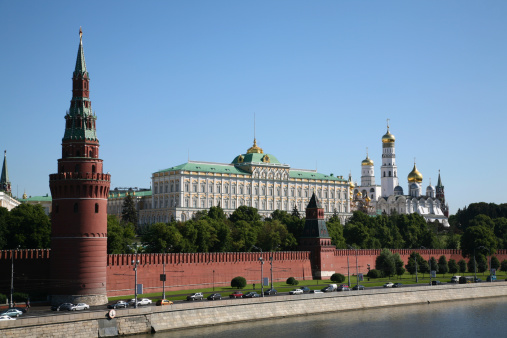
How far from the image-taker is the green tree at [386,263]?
99.2 m

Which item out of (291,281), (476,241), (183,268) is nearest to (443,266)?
(476,241)

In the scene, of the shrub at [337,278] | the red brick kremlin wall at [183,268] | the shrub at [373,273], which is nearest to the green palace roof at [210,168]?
the red brick kremlin wall at [183,268]

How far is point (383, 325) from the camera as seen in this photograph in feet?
212

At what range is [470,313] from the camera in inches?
2884

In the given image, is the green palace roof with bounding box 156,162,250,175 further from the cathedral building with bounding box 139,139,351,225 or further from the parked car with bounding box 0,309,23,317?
the parked car with bounding box 0,309,23,317

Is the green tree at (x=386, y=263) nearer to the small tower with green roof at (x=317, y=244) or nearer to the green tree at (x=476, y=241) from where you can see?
the small tower with green roof at (x=317, y=244)

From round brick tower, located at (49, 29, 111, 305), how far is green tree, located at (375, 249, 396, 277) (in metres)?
43.9

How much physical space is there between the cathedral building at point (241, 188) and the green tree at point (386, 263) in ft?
162

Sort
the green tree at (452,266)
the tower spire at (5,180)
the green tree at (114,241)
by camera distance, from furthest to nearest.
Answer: the tower spire at (5,180), the green tree at (452,266), the green tree at (114,241)

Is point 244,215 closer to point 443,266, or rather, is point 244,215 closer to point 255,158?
point 443,266

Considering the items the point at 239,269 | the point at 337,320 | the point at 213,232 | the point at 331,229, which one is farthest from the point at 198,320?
the point at 331,229

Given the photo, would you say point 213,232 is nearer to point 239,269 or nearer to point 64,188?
point 239,269

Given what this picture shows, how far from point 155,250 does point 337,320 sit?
29.2 m

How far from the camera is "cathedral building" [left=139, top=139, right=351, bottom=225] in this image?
519 ft
